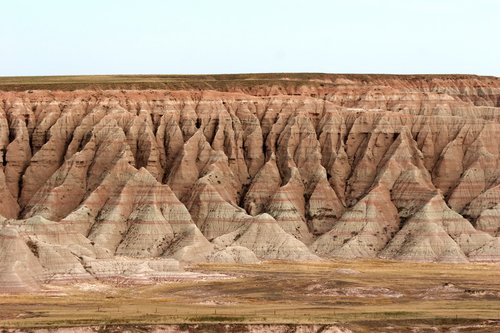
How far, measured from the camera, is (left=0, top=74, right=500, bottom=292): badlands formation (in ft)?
530

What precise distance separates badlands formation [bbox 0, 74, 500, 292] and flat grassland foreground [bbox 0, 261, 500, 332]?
24.9ft

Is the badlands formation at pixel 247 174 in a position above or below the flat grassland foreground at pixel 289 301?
above

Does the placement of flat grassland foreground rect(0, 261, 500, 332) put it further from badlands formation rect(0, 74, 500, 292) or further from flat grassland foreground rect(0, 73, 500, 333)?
badlands formation rect(0, 74, 500, 292)

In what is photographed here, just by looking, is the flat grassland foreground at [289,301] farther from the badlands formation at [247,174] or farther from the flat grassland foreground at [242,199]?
the badlands formation at [247,174]

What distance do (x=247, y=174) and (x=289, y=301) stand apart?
51.8 metres

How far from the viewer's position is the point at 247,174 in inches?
7092

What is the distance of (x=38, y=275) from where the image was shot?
438 feet

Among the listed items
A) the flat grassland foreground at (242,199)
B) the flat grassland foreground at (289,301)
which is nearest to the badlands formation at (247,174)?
the flat grassland foreground at (242,199)

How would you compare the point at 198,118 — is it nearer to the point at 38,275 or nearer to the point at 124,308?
the point at 38,275

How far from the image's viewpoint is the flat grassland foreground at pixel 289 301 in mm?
112188

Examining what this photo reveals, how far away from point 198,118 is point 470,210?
103 ft

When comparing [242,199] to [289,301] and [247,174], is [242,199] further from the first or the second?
[289,301]

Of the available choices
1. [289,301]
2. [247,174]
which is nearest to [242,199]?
[247,174]

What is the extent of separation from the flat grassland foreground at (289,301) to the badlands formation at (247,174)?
7.60 m
